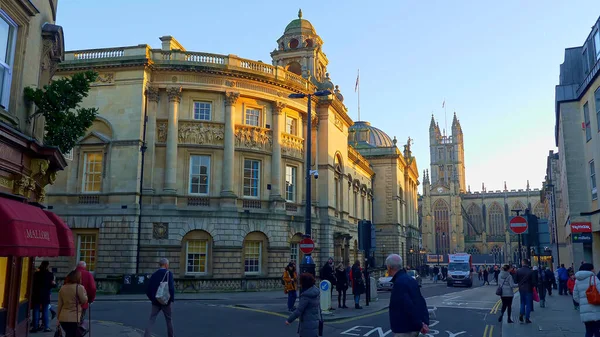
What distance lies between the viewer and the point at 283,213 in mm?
30766

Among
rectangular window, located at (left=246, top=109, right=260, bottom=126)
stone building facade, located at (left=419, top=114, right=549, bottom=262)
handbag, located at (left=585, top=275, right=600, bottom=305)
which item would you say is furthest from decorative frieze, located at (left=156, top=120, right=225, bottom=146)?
stone building facade, located at (left=419, top=114, right=549, bottom=262)

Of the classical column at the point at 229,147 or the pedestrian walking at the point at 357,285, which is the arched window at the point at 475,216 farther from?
the pedestrian walking at the point at 357,285

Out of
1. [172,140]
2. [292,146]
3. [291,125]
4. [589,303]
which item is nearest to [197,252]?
[172,140]

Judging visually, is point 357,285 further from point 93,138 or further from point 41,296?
point 93,138

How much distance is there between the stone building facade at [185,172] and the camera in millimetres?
27531

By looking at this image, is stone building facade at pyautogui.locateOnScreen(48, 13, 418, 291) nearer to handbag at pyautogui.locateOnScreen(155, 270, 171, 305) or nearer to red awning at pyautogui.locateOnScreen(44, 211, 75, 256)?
red awning at pyautogui.locateOnScreen(44, 211, 75, 256)

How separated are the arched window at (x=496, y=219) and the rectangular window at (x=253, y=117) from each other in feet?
338

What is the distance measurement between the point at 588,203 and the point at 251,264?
18.6 metres

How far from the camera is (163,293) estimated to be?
10008 millimetres

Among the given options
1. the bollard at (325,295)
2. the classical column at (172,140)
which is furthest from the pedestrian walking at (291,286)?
the classical column at (172,140)

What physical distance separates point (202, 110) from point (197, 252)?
334 inches

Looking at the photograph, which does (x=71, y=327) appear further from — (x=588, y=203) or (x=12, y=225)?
(x=588, y=203)

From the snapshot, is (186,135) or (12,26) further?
(186,135)

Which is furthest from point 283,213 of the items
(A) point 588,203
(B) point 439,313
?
(A) point 588,203
